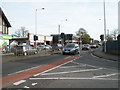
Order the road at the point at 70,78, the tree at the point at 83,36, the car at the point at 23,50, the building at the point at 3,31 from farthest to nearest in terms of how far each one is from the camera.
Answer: the tree at the point at 83,36 < the building at the point at 3,31 < the car at the point at 23,50 < the road at the point at 70,78

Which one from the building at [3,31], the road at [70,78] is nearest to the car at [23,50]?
the building at [3,31]

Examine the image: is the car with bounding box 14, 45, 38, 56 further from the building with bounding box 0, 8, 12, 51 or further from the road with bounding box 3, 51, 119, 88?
the road with bounding box 3, 51, 119, 88

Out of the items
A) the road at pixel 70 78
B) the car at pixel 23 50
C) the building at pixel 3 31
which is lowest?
the road at pixel 70 78

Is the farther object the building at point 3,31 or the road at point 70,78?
the building at point 3,31

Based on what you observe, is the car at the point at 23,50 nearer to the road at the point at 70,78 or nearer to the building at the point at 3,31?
the building at the point at 3,31

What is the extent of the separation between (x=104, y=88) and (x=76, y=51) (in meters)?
23.1

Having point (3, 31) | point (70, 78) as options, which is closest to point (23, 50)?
point (70, 78)

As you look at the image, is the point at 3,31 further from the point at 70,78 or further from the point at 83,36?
the point at 83,36

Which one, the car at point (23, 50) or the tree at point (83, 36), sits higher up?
the tree at point (83, 36)

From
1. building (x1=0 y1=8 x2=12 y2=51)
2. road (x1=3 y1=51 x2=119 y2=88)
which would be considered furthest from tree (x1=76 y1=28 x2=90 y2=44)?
road (x1=3 y1=51 x2=119 y2=88)

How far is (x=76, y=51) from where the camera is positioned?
96.4ft

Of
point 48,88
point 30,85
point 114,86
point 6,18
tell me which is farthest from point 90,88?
point 6,18

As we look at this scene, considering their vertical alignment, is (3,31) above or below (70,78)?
above

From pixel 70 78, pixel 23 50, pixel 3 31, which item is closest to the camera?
pixel 70 78
